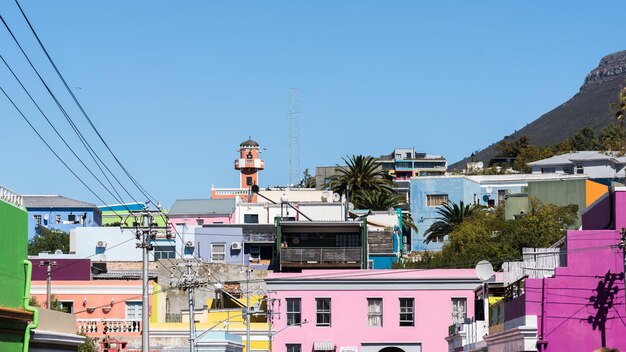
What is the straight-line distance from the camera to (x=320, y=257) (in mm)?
94375

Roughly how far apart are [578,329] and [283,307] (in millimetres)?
35002

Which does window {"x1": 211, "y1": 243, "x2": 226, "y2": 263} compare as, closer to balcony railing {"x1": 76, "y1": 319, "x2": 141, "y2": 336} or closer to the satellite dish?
balcony railing {"x1": 76, "y1": 319, "x2": 141, "y2": 336}

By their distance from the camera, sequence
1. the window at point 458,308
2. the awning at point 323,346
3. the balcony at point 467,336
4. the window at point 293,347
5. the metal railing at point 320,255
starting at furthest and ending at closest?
the metal railing at point 320,255 → the window at point 293,347 → the awning at point 323,346 → the window at point 458,308 → the balcony at point 467,336

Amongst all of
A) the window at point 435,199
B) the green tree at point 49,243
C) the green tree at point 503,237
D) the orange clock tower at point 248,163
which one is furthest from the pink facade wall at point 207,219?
the orange clock tower at point 248,163

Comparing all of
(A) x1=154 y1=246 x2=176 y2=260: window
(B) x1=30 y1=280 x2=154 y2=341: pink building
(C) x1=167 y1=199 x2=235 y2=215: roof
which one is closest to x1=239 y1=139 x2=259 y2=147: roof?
(C) x1=167 y1=199 x2=235 y2=215: roof

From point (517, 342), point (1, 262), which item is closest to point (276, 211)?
point (517, 342)

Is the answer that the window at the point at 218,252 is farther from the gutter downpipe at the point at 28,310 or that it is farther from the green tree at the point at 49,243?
the gutter downpipe at the point at 28,310

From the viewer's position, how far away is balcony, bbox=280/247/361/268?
309 ft

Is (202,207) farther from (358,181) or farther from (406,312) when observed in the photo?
(406,312)

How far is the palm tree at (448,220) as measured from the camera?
11794cm

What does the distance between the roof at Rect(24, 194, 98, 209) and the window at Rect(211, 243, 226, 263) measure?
139 feet

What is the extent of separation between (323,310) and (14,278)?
45.3 meters

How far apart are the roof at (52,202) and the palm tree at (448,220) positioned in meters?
37.5

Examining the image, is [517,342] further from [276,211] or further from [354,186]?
[354,186]
